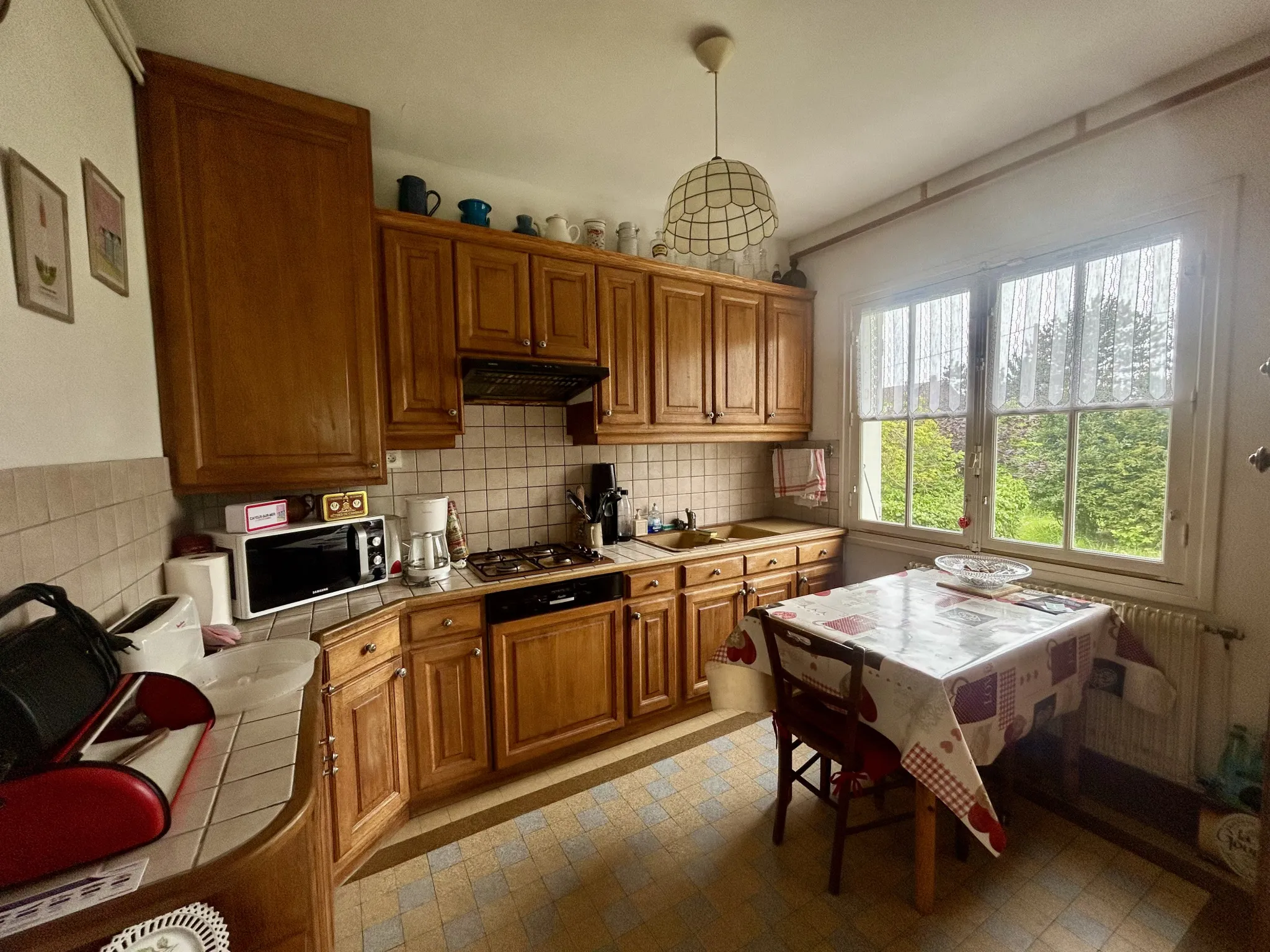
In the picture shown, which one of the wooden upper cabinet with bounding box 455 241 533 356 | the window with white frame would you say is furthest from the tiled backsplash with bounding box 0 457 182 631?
the window with white frame

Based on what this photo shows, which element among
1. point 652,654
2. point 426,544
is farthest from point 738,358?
point 426,544

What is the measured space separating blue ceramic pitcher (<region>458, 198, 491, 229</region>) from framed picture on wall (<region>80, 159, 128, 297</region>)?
3.68ft

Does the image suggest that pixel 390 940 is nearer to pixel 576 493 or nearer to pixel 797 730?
pixel 797 730

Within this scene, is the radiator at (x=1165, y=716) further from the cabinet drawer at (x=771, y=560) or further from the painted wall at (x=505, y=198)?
the painted wall at (x=505, y=198)

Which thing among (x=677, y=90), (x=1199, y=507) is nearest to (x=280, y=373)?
(x=677, y=90)

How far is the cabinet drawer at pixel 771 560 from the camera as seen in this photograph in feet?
8.84

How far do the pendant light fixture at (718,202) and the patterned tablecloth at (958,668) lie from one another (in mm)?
1331

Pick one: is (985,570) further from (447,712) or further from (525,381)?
(447,712)

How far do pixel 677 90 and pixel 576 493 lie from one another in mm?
1802

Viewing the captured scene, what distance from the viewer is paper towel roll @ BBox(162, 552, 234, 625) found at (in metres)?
1.49

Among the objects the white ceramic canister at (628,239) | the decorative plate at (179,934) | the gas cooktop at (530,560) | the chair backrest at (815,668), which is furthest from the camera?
the white ceramic canister at (628,239)

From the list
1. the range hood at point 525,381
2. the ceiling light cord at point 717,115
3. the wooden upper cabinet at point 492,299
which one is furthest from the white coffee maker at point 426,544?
the ceiling light cord at point 717,115

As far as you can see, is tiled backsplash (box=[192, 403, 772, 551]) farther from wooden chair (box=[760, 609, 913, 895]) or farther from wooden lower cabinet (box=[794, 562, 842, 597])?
wooden chair (box=[760, 609, 913, 895])

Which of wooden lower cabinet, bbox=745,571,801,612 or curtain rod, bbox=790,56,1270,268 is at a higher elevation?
curtain rod, bbox=790,56,1270,268
